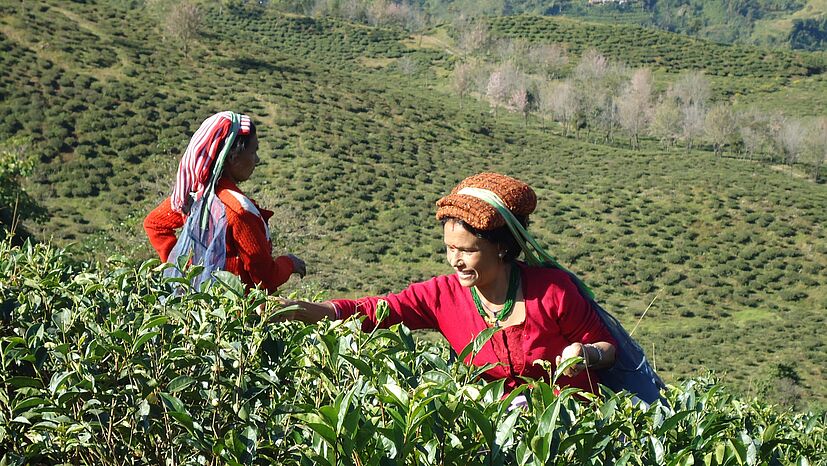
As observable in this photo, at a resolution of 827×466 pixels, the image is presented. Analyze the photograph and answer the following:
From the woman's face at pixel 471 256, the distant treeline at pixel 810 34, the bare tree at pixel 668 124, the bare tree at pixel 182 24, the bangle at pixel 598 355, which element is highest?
the woman's face at pixel 471 256

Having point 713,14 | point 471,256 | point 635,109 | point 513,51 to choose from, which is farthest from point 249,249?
point 713,14

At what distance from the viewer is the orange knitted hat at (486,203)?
2.29 m

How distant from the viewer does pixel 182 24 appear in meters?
39.6

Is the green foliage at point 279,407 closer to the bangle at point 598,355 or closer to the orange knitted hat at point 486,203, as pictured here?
the bangle at point 598,355

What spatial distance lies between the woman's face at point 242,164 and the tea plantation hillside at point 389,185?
10.1 m

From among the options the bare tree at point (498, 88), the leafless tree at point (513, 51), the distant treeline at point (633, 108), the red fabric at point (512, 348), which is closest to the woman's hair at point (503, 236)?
the red fabric at point (512, 348)

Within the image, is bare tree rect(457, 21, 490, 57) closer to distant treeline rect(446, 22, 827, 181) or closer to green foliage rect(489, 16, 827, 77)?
distant treeline rect(446, 22, 827, 181)

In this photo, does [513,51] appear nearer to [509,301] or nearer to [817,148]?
[817,148]

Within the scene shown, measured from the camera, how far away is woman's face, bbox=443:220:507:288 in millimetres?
2367

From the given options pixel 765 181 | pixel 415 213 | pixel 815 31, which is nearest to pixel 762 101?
pixel 765 181

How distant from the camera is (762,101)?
6178 cm

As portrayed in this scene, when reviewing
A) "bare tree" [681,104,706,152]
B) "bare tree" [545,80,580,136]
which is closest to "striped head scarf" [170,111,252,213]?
"bare tree" [681,104,706,152]

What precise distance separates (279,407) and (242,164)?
1637 mm

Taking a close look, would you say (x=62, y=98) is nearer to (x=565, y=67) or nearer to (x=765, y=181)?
(x=765, y=181)
